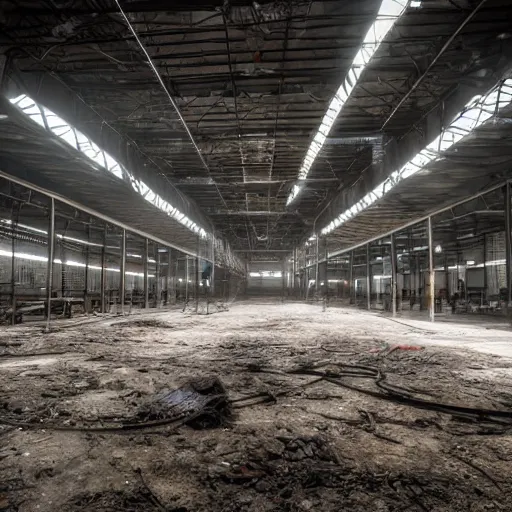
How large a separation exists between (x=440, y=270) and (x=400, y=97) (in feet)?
51.6

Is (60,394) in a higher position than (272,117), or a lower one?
lower

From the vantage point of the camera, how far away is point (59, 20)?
4.06 meters

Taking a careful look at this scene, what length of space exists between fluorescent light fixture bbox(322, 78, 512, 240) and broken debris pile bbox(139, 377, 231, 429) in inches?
199

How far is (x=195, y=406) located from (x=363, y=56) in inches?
181

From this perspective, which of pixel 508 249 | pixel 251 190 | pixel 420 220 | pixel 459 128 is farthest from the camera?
pixel 251 190

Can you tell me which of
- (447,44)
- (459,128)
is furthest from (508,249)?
(447,44)

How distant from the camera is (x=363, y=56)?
4.51 meters

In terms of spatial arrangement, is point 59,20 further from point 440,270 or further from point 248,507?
point 440,270

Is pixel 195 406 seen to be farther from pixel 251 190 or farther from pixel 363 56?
pixel 251 190

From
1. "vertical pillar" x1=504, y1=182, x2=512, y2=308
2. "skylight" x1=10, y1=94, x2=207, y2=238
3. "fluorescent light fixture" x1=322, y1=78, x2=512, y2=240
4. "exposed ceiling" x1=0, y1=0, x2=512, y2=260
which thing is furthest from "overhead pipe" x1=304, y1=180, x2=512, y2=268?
"skylight" x1=10, y1=94, x2=207, y2=238

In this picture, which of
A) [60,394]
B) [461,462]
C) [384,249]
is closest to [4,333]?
[60,394]

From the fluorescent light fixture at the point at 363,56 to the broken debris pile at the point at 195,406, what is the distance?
4.17m

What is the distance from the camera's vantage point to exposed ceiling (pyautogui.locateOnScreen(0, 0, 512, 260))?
4016mm

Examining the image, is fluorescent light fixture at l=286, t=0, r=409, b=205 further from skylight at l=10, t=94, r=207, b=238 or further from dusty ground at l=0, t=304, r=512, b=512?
skylight at l=10, t=94, r=207, b=238
